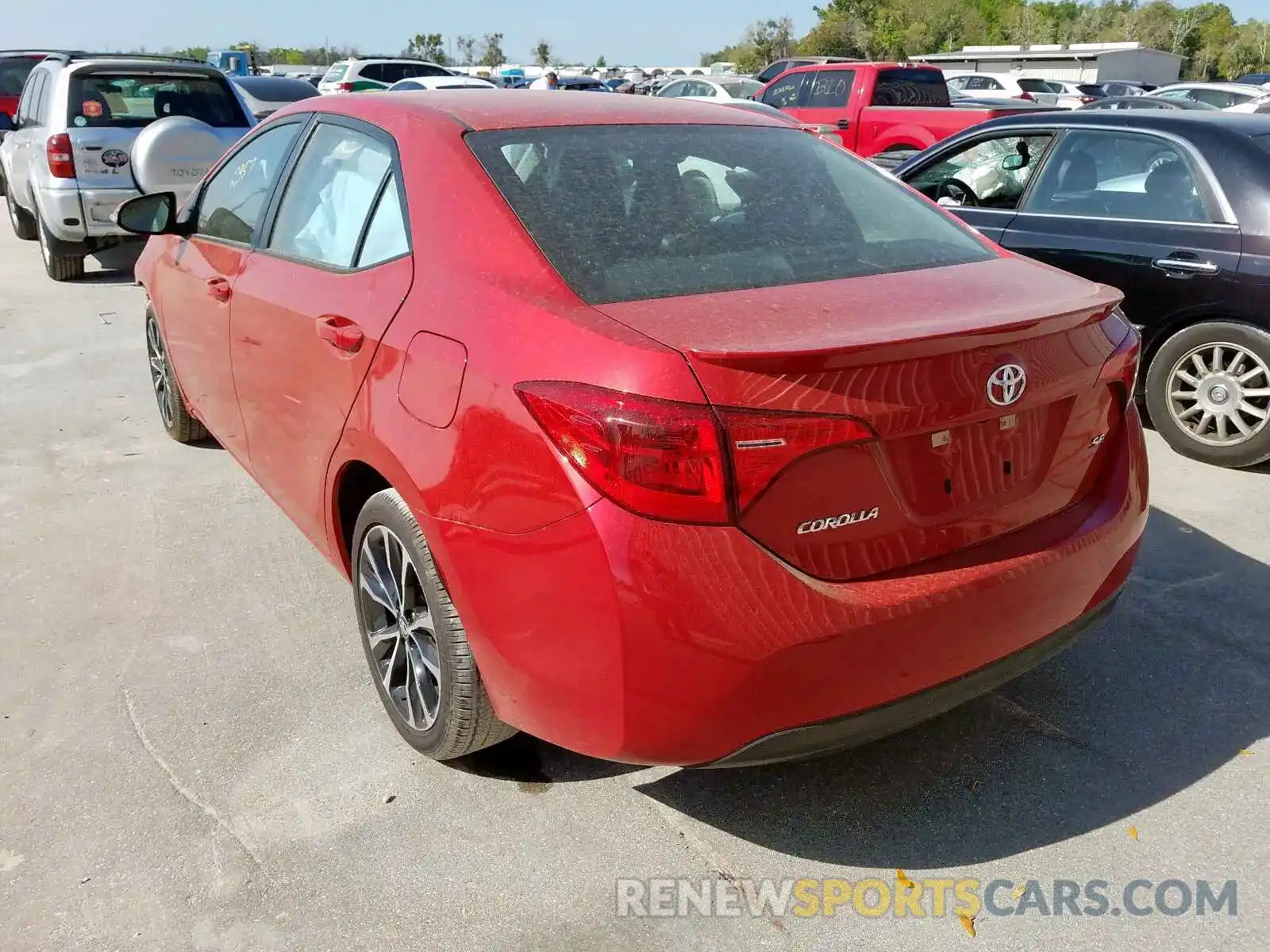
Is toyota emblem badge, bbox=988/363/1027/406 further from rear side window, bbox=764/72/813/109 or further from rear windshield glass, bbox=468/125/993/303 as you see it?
rear side window, bbox=764/72/813/109

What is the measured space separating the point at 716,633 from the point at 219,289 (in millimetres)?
2530

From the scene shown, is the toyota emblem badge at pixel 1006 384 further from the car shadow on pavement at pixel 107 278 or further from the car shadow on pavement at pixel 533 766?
the car shadow on pavement at pixel 107 278

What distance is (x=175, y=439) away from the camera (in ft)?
17.9

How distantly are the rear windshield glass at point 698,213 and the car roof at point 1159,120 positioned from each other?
9.00 ft

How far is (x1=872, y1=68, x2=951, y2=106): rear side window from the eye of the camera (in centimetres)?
1468

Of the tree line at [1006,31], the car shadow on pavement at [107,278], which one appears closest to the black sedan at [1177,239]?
the car shadow on pavement at [107,278]

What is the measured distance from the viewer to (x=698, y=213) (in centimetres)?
277

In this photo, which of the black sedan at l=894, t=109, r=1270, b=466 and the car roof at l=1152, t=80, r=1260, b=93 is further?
the car roof at l=1152, t=80, r=1260, b=93

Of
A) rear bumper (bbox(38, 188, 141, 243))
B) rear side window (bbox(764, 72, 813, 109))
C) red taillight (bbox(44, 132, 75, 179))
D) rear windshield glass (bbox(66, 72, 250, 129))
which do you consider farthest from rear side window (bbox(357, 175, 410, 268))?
rear side window (bbox(764, 72, 813, 109))

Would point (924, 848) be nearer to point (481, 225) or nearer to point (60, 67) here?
point (481, 225)

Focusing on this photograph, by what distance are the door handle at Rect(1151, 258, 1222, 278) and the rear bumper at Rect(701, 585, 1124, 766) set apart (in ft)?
10.4

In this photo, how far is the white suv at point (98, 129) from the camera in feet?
30.3

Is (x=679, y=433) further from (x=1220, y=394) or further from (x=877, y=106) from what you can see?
(x=877, y=106)

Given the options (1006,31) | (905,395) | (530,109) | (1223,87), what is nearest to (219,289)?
(530,109)
